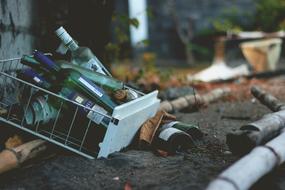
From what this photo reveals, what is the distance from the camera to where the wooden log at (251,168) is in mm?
2012

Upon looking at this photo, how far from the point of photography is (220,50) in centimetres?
912

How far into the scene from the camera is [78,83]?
2.64m

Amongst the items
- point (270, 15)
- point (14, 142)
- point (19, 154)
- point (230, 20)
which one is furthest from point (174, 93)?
point (230, 20)

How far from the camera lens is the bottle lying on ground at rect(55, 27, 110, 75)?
2941mm

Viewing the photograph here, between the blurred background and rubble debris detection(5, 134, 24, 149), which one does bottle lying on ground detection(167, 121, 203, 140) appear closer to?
→ rubble debris detection(5, 134, 24, 149)

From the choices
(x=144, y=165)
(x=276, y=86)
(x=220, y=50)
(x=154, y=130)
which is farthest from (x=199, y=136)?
(x=220, y=50)

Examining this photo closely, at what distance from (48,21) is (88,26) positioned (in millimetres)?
398

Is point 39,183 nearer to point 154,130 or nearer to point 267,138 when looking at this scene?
point 154,130

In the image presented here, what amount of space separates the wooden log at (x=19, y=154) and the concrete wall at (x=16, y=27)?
727mm

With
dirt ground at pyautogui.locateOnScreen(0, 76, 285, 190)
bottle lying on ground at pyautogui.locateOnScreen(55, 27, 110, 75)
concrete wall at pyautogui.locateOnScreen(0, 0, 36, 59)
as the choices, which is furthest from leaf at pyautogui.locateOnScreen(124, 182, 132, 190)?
concrete wall at pyautogui.locateOnScreen(0, 0, 36, 59)

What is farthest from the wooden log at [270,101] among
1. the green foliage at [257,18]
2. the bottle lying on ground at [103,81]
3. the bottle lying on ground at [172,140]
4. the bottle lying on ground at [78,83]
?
the green foliage at [257,18]

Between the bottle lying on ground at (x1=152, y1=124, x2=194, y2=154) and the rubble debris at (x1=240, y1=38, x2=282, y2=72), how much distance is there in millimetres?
5436

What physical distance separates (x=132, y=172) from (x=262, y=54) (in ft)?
19.5

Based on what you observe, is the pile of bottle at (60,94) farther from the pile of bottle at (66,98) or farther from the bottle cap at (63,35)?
the bottle cap at (63,35)
